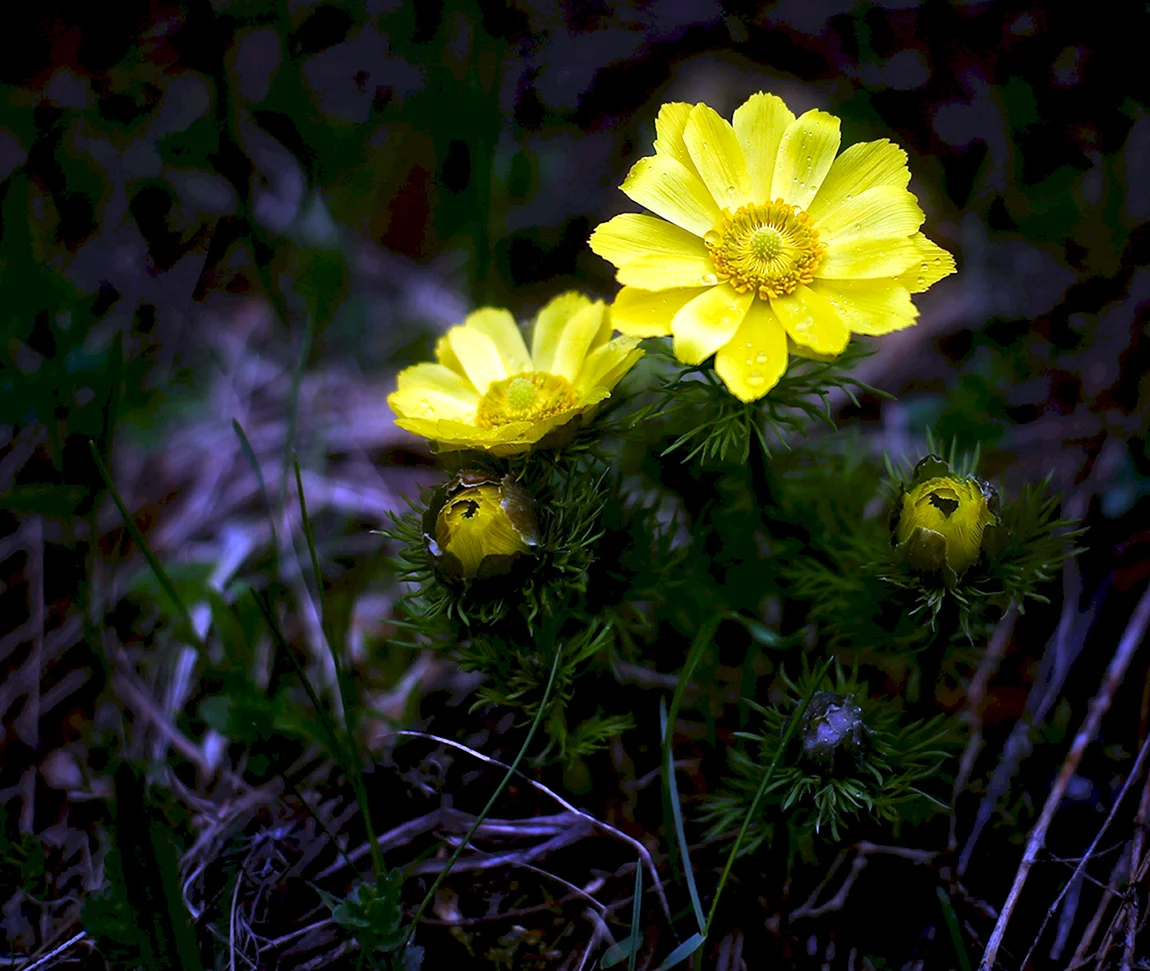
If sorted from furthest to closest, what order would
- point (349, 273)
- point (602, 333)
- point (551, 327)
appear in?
point (349, 273), point (551, 327), point (602, 333)

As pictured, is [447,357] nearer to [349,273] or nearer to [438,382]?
[438,382]

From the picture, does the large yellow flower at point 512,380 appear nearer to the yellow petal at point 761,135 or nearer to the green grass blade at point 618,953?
the yellow petal at point 761,135

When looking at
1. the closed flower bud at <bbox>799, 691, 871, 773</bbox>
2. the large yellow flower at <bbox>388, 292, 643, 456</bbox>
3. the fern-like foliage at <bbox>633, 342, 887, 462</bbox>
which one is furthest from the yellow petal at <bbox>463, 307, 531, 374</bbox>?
the closed flower bud at <bbox>799, 691, 871, 773</bbox>

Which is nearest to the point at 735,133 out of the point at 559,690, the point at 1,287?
the point at 559,690

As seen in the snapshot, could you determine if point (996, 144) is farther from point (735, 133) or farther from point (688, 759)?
point (688, 759)

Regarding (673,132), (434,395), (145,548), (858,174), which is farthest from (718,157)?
(145,548)

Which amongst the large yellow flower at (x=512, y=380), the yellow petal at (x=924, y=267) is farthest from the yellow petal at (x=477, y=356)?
the yellow petal at (x=924, y=267)
